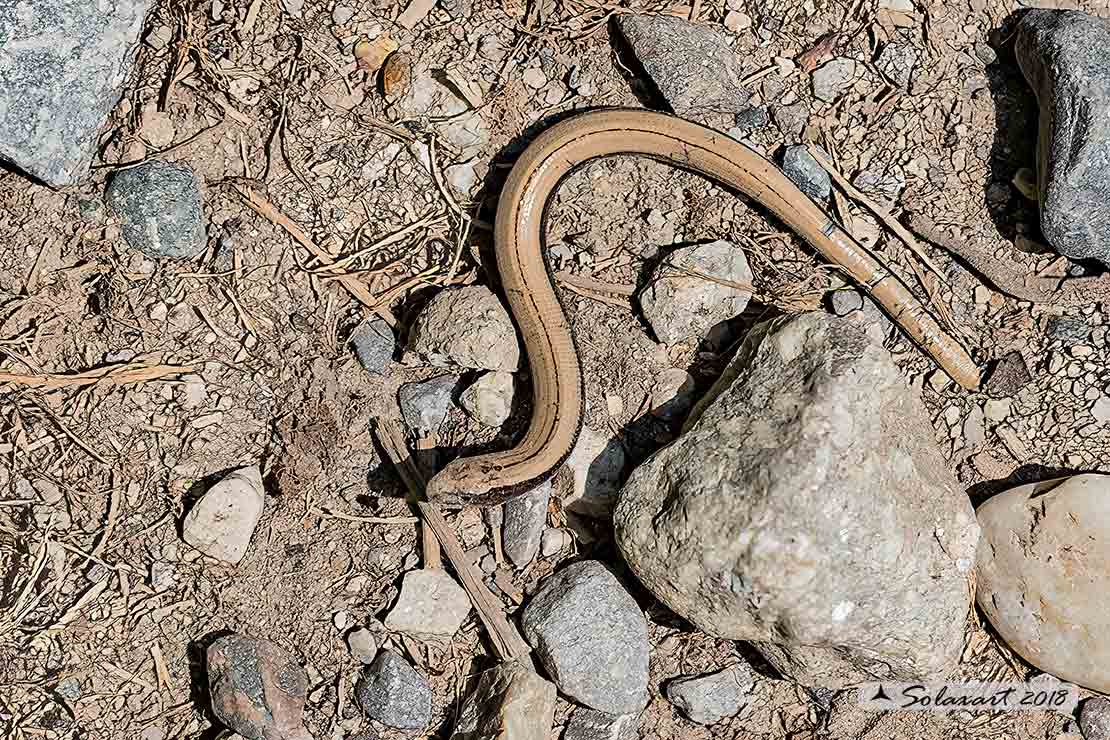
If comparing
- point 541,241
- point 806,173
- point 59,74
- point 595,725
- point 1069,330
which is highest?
point 59,74

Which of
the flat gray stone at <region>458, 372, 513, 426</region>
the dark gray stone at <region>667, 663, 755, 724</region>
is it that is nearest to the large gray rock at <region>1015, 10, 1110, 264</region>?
the dark gray stone at <region>667, 663, 755, 724</region>

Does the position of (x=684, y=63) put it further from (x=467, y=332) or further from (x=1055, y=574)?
(x=1055, y=574)

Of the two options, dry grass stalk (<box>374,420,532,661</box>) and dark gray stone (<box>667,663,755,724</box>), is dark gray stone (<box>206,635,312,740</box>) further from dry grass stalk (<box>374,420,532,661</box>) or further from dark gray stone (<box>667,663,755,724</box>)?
dark gray stone (<box>667,663,755,724</box>)

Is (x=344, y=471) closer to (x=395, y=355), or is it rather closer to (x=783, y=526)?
(x=395, y=355)

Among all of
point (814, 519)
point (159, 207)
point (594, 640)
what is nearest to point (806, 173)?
point (814, 519)

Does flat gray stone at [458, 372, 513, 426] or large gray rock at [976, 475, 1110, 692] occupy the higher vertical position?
flat gray stone at [458, 372, 513, 426]
